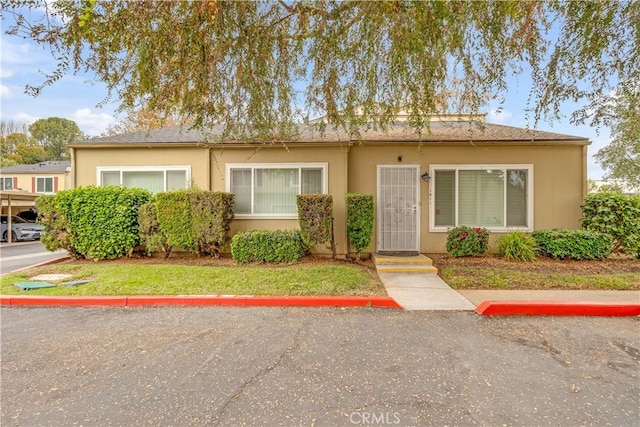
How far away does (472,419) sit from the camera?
2.16 meters

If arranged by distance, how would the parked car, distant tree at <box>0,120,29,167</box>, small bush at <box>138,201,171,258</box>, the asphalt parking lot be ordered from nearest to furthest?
the asphalt parking lot → small bush at <box>138,201,171,258</box> → the parked car → distant tree at <box>0,120,29,167</box>

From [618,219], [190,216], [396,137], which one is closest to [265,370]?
[190,216]

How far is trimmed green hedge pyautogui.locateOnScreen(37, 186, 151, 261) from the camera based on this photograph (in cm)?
714

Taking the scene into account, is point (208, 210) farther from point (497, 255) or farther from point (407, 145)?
point (497, 255)

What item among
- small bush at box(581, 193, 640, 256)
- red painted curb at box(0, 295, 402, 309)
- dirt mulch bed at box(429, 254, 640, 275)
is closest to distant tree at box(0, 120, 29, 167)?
red painted curb at box(0, 295, 402, 309)

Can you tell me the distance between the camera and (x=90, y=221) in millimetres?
7172

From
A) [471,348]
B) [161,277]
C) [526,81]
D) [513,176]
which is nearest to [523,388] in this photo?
[471,348]

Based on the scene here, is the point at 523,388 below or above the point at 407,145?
below

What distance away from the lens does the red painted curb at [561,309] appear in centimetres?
420

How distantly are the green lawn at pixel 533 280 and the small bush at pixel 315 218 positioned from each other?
2.65 meters

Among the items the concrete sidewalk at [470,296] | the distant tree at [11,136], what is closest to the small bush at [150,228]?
the concrete sidewalk at [470,296]

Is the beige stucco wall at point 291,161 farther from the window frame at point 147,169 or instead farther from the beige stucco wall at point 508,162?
the window frame at point 147,169

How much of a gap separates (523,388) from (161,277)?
5.75 m

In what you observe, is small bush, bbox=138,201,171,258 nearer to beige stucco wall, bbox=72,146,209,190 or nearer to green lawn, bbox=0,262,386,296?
green lawn, bbox=0,262,386,296
